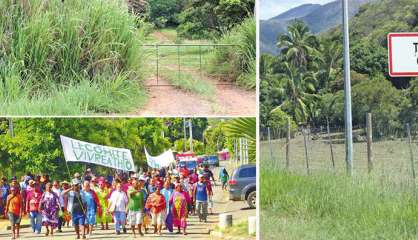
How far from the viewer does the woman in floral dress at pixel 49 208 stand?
7.24 meters

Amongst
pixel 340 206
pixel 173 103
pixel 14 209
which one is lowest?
pixel 340 206

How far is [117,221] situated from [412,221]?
3.10 metres

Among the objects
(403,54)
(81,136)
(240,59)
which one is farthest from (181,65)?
(403,54)

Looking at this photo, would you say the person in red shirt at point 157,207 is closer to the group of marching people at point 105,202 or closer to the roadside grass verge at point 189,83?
the group of marching people at point 105,202

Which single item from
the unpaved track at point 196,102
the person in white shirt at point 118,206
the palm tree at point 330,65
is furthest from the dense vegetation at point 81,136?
the palm tree at point 330,65

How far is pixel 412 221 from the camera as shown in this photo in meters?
8.06

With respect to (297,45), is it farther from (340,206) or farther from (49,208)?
(49,208)

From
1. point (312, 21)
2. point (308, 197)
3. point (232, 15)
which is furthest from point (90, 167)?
point (312, 21)

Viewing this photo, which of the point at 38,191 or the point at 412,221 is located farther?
the point at 412,221

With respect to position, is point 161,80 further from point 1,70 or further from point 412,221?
point 412,221

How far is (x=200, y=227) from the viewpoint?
7.41 metres

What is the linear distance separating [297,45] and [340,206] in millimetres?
40838

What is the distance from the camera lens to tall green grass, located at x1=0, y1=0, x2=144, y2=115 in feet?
26.5

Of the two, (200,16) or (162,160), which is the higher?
(200,16)
